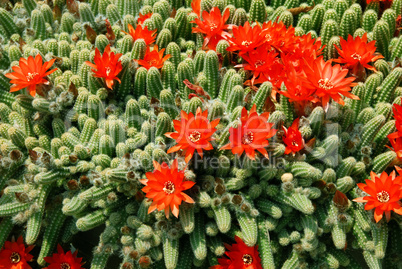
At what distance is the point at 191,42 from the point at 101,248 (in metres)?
1.62

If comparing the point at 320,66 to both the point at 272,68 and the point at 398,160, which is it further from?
the point at 398,160

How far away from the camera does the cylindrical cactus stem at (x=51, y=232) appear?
258 cm

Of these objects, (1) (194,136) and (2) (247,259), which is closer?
(1) (194,136)

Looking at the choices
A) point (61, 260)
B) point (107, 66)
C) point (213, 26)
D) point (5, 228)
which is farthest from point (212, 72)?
point (5, 228)

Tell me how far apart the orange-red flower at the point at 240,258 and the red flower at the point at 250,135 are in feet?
1.87

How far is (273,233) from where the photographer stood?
8.23ft

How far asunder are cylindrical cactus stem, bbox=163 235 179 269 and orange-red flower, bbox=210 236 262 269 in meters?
0.29

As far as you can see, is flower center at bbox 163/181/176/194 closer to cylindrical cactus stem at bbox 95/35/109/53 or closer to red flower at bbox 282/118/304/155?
red flower at bbox 282/118/304/155

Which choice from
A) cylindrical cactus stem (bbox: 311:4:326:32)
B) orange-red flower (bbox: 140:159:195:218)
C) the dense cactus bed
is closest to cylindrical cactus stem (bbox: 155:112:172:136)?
the dense cactus bed

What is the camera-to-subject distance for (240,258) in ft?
7.95

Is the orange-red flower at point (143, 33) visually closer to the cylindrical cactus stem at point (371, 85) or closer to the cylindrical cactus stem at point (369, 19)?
the cylindrical cactus stem at point (371, 85)

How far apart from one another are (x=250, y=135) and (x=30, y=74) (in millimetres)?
1493

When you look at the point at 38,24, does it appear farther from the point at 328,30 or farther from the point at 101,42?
the point at 328,30

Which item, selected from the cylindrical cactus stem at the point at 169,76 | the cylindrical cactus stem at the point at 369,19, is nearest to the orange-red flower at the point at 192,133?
the cylindrical cactus stem at the point at 169,76
